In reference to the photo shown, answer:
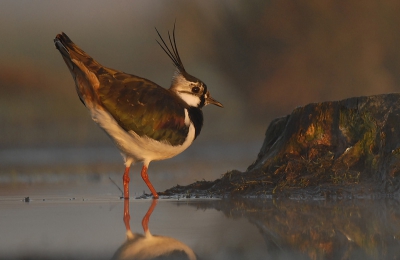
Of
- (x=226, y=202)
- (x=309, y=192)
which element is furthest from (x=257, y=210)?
(x=309, y=192)

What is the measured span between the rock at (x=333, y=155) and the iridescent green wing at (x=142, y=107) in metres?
0.80

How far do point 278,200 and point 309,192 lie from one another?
0.43 metres

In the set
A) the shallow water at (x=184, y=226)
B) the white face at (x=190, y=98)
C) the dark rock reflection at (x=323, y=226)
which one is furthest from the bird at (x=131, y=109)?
the dark rock reflection at (x=323, y=226)

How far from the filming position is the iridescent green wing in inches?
260

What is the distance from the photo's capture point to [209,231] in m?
4.46

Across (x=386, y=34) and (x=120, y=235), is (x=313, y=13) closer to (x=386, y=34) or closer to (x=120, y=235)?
→ (x=386, y=34)

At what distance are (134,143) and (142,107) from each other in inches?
15.7

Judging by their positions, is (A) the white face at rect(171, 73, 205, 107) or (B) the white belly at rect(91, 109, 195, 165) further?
(A) the white face at rect(171, 73, 205, 107)

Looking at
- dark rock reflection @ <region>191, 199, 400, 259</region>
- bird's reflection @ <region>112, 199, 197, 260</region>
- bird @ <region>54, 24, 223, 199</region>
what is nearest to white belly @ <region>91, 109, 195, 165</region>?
bird @ <region>54, 24, 223, 199</region>

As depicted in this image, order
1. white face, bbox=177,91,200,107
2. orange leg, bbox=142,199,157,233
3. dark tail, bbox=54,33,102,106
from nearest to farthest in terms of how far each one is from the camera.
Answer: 1. orange leg, bbox=142,199,157,233
2. dark tail, bbox=54,33,102,106
3. white face, bbox=177,91,200,107

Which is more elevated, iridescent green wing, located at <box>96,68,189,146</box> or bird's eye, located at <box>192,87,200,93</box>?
bird's eye, located at <box>192,87,200,93</box>

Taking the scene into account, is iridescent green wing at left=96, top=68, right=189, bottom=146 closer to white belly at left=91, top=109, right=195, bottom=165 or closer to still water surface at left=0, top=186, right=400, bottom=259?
white belly at left=91, top=109, right=195, bottom=165

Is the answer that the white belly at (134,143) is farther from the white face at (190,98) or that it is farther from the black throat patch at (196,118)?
the white face at (190,98)

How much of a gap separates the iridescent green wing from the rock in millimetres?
796
